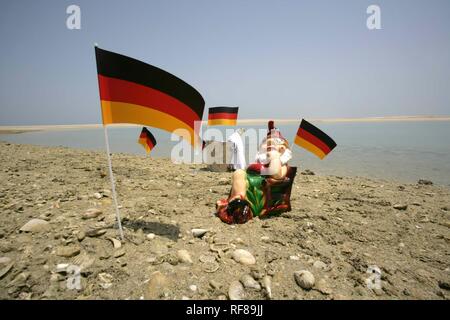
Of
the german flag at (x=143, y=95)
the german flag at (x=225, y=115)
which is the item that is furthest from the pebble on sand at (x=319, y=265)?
the german flag at (x=225, y=115)

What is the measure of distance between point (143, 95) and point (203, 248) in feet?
8.21

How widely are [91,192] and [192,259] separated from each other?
3.84m

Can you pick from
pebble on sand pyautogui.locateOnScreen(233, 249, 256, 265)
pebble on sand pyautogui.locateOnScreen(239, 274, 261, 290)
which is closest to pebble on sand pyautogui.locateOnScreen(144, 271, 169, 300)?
pebble on sand pyautogui.locateOnScreen(239, 274, 261, 290)

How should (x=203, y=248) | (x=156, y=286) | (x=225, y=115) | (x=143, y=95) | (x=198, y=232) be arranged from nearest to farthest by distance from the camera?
(x=156, y=286)
(x=143, y=95)
(x=203, y=248)
(x=198, y=232)
(x=225, y=115)

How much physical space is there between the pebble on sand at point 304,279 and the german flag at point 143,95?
2494mm

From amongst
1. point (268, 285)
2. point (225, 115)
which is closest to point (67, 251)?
point (268, 285)

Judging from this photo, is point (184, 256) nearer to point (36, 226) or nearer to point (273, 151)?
point (36, 226)

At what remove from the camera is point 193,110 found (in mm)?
3859

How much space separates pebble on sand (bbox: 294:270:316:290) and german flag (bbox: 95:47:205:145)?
249 cm

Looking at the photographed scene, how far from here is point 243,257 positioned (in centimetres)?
341

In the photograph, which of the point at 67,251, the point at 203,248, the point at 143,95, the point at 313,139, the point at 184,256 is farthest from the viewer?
the point at 313,139
